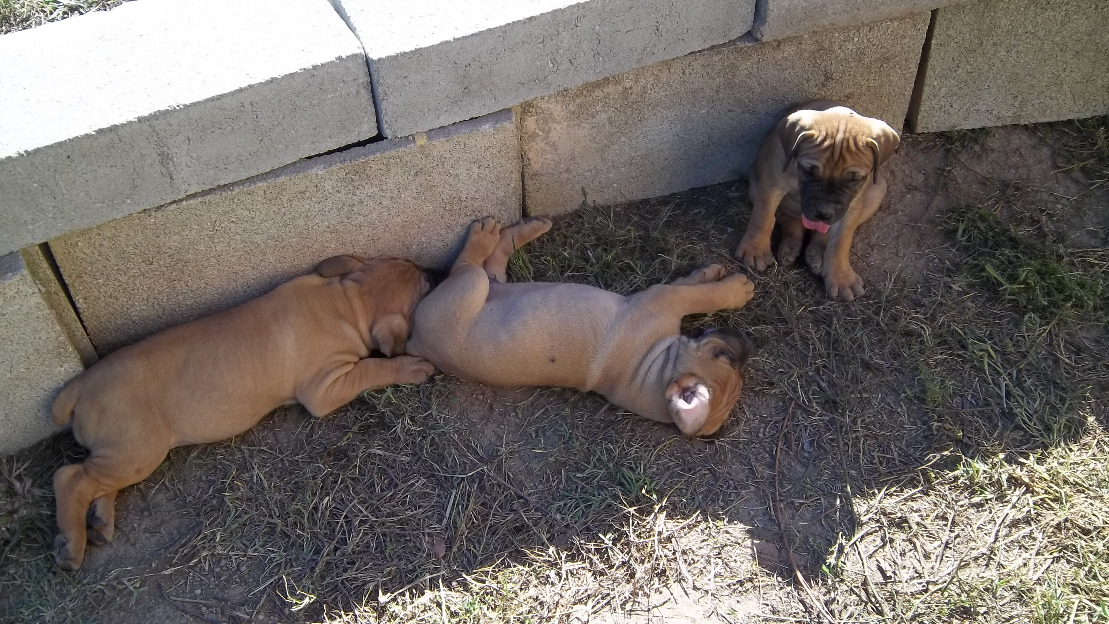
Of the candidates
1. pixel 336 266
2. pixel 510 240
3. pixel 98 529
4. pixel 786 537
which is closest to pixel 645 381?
pixel 786 537

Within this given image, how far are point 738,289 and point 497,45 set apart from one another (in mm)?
1644

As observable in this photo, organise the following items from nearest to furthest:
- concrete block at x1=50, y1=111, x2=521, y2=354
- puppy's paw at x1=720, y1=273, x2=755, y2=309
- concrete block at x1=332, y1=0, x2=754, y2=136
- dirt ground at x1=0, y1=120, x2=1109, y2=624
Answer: dirt ground at x1=0, y1=120, x2=1109, y2=624 < concrete block at x1=332, y1=0, x2=754, y2=136 < concrete block at x1=50, y1=111, x2=521, y2=354 < puppy's paw at x1=720, y1=273, x2=755, y2=309

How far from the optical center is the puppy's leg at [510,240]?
179 inches

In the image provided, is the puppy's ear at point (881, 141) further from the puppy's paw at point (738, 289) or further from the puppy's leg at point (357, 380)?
the puppy's leg at point (357, 380)

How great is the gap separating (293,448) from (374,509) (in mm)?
508

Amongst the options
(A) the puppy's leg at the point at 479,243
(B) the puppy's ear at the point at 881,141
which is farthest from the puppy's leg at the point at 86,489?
(B) the puppy's ear at the point at 881,141

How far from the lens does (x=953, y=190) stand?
197 inches

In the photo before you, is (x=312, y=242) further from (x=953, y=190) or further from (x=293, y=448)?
(x=953, y=190)

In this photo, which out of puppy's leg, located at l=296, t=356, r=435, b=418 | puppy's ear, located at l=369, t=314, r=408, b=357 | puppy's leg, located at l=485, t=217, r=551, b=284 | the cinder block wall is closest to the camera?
the cinder block wall

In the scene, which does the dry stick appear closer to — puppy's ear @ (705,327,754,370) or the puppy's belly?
puppy's ear @ (705,327,754,370)

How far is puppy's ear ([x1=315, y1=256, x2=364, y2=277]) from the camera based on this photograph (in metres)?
4.17

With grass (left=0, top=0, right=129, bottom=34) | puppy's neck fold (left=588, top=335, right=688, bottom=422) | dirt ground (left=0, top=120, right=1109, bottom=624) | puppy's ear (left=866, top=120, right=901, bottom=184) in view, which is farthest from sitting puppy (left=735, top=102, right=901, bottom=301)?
grass (left=0, top=0, right=129, bottom=34)

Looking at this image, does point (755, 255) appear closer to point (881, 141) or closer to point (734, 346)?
point (734, 346)

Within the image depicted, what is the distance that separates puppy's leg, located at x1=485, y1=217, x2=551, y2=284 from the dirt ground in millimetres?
93
